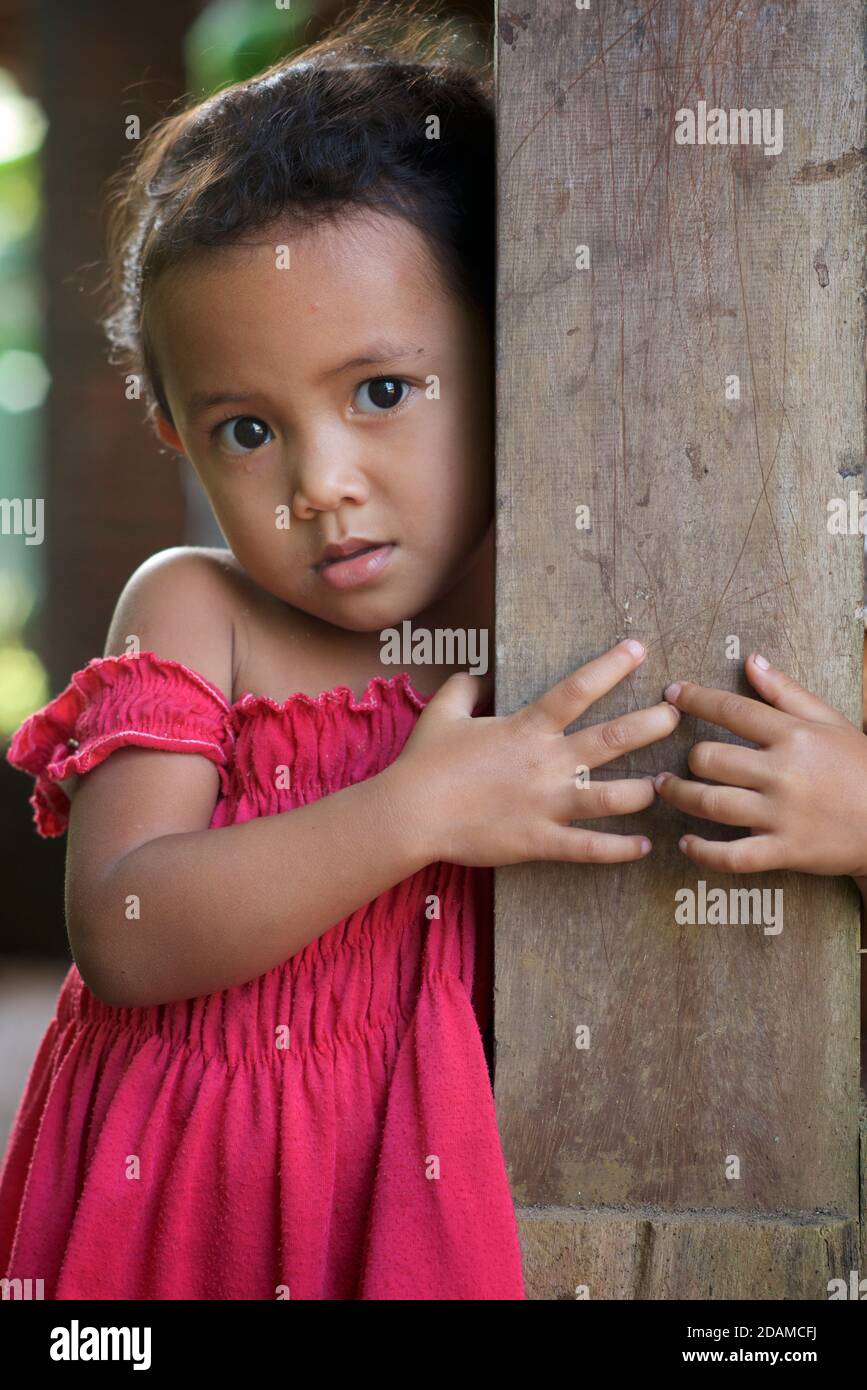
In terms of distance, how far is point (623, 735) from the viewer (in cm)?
111

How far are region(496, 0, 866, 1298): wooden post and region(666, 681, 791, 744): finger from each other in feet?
0.07

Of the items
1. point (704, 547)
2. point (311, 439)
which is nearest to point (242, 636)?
point (311, 439)

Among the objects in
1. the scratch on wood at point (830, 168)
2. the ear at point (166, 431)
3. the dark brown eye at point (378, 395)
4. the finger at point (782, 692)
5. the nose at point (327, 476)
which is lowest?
the finger at point (782, 692)

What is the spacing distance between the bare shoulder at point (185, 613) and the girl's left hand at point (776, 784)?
21.1 inches

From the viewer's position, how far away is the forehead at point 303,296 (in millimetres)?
1253

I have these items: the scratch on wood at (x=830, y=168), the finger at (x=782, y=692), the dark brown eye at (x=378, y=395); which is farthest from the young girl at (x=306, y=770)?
the scratch on wood at (x=830, y=168)

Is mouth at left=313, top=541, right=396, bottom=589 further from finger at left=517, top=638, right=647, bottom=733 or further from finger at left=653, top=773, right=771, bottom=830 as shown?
finger at left=653, top=773, right=771, bottom=830

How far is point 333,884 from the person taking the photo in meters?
1.18

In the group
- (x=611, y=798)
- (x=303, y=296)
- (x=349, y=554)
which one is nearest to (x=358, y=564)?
(x=349, y=554)

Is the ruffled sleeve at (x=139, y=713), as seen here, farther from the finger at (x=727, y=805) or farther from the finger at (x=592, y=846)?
the finger at (x=727, y=805)

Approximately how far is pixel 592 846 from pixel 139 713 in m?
0.49

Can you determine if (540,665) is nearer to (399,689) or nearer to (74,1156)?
(399,689)

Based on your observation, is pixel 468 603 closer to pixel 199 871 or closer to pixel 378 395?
pixel 378 395

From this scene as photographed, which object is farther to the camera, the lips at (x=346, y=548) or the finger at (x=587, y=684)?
the lips at (x=346, y=548)
